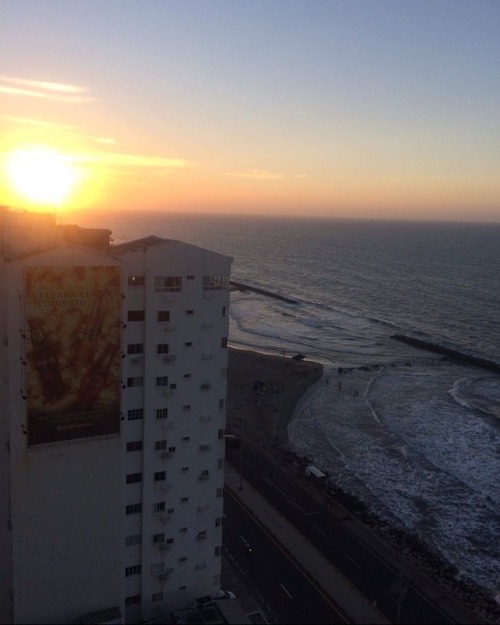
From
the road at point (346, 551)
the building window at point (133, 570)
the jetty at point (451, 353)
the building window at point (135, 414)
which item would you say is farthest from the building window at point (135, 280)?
the jetty at point (451, 353)

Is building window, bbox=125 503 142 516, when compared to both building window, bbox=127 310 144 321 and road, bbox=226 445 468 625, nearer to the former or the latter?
building window, bbox=127 310 144 321

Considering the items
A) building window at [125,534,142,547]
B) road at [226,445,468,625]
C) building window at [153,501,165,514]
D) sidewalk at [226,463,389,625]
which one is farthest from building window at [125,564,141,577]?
road at [226,445,468,625]

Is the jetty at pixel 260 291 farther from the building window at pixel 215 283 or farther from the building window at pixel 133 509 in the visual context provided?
the building window at pixel 133 509

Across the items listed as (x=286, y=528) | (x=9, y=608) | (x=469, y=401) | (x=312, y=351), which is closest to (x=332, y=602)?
(x=286, y=528)

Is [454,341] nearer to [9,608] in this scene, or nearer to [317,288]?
[317,288]

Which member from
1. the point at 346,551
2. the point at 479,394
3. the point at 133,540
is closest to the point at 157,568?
the point at 133,540

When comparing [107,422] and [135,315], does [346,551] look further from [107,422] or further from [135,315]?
[135,315]
